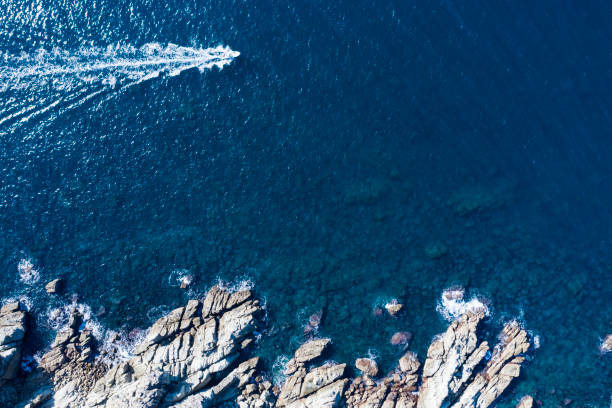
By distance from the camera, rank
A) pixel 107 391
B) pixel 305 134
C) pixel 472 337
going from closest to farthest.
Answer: pixel 107 391 < pixel 472 337 < pixel 305 134

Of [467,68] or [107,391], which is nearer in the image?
[107,391]

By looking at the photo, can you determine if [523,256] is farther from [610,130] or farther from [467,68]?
[467,68]

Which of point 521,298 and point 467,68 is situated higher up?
point 467,68

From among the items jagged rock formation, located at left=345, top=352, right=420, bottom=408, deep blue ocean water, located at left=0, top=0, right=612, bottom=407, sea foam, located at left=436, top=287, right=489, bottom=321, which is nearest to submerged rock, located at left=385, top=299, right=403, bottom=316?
deep blue ocean water, located at left=0, top=0, right=612, bottom=407

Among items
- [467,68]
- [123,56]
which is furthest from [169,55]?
[467,68]

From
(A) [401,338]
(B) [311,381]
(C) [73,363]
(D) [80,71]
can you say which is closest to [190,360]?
(B) [311,381]

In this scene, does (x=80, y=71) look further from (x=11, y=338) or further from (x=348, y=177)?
(x=348, y=177)

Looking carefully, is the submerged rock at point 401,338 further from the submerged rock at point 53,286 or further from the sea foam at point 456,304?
the submerged rock at point 53,286
